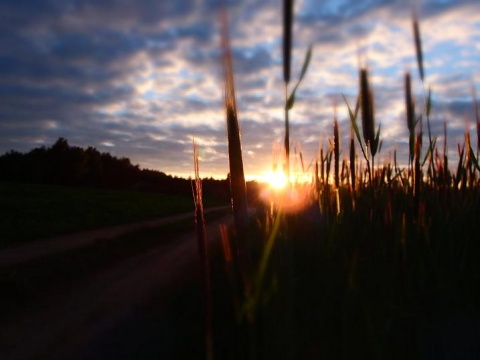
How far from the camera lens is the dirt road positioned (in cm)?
455

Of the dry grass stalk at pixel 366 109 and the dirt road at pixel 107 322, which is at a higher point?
the dry grass stalk at pixel 366 109

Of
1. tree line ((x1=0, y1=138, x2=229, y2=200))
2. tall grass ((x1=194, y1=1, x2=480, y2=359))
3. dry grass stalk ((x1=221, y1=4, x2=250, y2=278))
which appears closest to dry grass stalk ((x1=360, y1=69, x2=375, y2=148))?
tall grass ((x1=194, y1=1, x2=480, y2=359))

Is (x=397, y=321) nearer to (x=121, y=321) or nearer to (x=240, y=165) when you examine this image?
(x=240, y=165)

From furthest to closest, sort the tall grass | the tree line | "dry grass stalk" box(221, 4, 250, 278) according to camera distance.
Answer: the tree line → the tall grass → "dry grass stalk" box(221, 4, 250, 278)

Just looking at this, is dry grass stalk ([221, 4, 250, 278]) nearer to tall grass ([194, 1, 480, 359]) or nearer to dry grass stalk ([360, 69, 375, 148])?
tall grass ([194, 1, 480, 359])

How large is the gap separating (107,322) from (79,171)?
61300 millimetres

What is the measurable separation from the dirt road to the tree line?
44683 millimetres

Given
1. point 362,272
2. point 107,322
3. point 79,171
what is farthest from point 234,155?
point 79,171

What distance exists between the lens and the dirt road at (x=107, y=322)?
455 centimetres

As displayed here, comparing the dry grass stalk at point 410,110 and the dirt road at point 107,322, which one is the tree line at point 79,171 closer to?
the dirt road at point 107,322

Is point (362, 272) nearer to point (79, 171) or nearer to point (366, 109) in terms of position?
point (366, 109)

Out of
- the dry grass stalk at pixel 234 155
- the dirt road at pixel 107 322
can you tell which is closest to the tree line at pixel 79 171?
the dirt road at pixel 107 322

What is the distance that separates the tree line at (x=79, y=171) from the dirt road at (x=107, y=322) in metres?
44.7

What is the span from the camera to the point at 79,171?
63.8 metres
